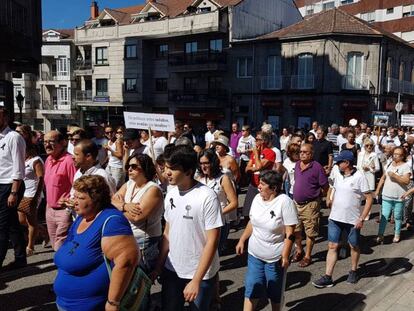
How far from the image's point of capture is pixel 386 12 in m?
46.0

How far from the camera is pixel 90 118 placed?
40.8 m

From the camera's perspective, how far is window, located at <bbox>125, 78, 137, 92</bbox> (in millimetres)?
36781

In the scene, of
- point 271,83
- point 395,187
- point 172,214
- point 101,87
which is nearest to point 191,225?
point 172,214

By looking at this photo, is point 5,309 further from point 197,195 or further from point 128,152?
point 128,152

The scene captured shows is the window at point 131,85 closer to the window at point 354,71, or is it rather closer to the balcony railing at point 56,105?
the balcony railing at point 56,105

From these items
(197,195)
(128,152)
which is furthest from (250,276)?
(128,152)

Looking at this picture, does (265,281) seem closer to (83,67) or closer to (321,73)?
(321,73)

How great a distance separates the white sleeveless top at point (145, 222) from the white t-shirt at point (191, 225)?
50 cm

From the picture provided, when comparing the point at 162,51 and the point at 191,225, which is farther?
the point at 162,51

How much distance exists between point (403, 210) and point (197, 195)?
5628 mm

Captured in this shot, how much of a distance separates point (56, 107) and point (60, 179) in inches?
1649

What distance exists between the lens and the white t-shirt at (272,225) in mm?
3961

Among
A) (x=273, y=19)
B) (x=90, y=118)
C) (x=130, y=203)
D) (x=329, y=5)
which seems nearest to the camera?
(x=130, y=203)

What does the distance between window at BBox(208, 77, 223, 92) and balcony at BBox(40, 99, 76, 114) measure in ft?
54.4
